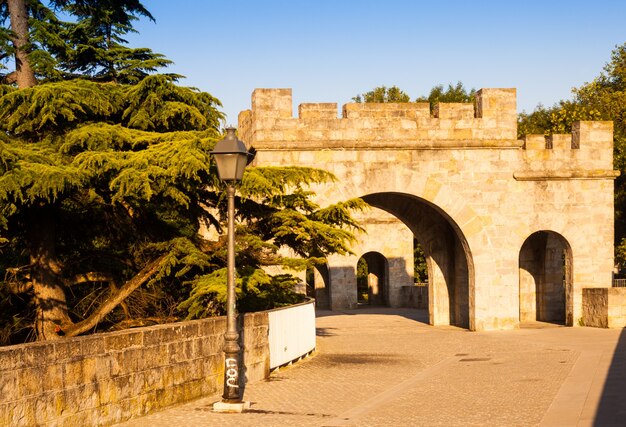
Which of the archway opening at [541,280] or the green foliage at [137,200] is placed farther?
the archway opening at [541,280]

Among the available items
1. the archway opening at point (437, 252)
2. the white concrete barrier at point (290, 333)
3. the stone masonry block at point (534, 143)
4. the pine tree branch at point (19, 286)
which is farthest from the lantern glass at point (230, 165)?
the archway opening at point (437, 252)

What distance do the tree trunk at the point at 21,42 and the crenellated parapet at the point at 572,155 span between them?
12.3 metres

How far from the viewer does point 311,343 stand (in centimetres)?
1755

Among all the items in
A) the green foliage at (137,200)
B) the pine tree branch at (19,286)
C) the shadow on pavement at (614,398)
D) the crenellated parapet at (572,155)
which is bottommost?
the shadow on pavement at (614,398)

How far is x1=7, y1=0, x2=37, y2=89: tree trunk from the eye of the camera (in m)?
16.2

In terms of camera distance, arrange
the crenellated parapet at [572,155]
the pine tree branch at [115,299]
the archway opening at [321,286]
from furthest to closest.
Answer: the archway opening at [321,286]
the crenellated parapet at [572,155]
the pine tree branch at [115,299]

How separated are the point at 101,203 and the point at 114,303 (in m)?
1.74

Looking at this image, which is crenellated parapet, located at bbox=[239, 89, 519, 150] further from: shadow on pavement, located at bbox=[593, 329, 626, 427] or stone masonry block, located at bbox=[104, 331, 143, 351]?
stone masonry block, located at bbox=[104, 331, 143, 351]

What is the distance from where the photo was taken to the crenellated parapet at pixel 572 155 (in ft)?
75.7

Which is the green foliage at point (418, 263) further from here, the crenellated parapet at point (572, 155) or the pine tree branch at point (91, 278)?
the pine tree branch at point (91, 278)

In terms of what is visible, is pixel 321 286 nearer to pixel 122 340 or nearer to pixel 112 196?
pixel 112 196

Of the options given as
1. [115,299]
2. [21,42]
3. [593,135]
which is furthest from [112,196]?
[593,135]

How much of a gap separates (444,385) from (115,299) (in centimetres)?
543

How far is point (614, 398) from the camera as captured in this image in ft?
37.3
